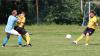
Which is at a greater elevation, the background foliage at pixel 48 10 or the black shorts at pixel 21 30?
the black shorts at pixel 21 30

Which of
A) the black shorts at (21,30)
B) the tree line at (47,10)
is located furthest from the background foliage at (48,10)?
the black shorts at (21,30)

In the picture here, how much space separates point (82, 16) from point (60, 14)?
7.20 ft

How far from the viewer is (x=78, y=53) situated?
65.8 ft

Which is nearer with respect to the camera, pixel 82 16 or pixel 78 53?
pixel 78 53

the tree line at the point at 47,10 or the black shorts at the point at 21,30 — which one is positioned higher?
the black shorts at the point at 21,30

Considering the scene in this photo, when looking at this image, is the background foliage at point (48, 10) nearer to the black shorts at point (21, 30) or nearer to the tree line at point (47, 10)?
the tree line at point (47, 10)

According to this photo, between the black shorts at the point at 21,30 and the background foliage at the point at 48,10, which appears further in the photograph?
the background foliage at the point at 48,10

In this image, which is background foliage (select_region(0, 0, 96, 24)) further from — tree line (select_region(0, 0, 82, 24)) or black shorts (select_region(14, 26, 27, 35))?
black shorts (select_region(14, 26, 27, 35))

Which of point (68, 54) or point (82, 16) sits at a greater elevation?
point (68, 54)

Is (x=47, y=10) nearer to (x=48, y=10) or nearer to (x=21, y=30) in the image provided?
(x=48, y=10)

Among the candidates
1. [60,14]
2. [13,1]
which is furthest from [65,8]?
[13,1]

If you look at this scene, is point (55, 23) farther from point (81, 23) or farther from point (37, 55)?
point (37, 55)

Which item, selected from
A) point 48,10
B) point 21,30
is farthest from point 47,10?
point 21,30

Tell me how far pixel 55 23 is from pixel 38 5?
271 centimetres
